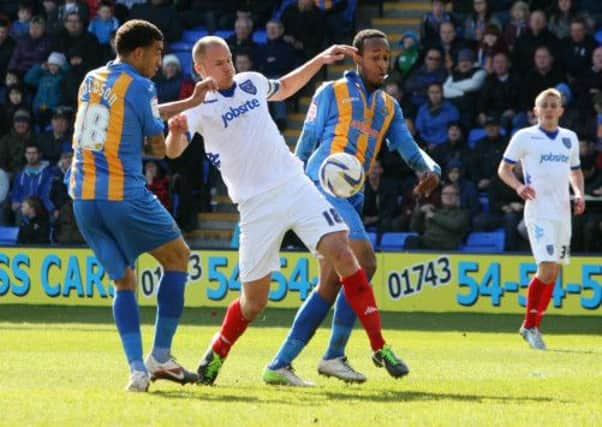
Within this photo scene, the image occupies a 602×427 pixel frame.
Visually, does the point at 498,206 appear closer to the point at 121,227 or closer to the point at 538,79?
the point at 538,79

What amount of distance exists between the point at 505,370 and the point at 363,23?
14439 millimetres

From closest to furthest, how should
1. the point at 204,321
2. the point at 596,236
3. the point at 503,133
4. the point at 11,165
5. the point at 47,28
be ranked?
1. the point at 204,321
2. the point at 596,236
3. the point at 503,133
4. the point at 11,165
5. the point at 47,28

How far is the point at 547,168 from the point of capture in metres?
15.6

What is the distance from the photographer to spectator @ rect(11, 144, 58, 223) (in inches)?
931

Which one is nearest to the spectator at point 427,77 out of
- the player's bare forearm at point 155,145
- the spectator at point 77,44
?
the spectator at point 77,44

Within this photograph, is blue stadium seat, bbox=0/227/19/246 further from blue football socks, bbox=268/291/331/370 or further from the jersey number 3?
the jersey number 3

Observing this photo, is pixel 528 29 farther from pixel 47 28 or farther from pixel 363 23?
pixel 47 28

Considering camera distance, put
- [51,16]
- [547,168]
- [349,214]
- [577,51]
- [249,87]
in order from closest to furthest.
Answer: [249,87] < [349,214] < [547,168] < [577,51] < [51,16]

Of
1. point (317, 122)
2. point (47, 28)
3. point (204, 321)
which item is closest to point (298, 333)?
point (317, 122)

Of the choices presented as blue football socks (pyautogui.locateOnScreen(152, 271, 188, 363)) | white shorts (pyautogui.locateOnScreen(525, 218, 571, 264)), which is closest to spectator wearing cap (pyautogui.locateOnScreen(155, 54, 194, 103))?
white shorts (pyautogui.locateOnScreen(525, 218, 571, 264))

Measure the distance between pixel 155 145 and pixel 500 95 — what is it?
1309cm

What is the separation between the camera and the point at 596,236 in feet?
66.6

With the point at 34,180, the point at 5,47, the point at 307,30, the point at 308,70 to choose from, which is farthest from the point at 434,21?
the point at 308,70

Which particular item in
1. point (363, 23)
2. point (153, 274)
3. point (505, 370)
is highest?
point (363, 23)
